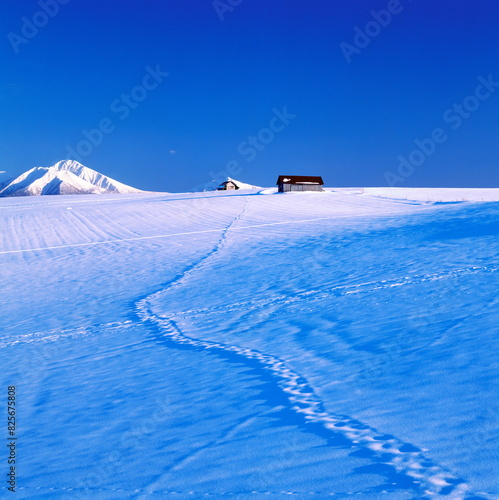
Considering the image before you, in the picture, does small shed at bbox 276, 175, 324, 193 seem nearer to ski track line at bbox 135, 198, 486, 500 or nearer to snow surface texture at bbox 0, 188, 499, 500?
snow surface texture at bbox 0, 188, 499, 500

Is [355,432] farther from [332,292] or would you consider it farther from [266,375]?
[332,292]

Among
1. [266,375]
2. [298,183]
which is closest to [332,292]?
[266,375]

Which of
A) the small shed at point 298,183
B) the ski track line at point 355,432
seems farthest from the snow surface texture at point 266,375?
the small shed at point 298,183

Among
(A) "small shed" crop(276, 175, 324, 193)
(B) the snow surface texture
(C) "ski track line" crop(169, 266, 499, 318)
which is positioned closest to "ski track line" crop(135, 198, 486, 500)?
(B) the snow surface texture

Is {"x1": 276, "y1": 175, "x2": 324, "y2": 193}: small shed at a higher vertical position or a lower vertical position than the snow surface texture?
higher

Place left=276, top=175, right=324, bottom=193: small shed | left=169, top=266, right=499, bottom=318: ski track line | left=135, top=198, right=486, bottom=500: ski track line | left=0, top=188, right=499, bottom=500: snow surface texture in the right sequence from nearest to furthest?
left=135, top=198, right=486, bottom=500: ski track line, left=0, top=188, right=499, bottom=500: snow surface texture, left=169, top=266, right=499, bottom=318: ski track line, left=276, top=175, right=324, bottom=193: small shed

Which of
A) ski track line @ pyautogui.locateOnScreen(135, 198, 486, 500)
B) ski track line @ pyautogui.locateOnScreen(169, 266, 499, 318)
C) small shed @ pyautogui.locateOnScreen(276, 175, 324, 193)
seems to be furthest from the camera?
small shed @ pyautogui.locateOnScreen(276, 175, 324, 193)

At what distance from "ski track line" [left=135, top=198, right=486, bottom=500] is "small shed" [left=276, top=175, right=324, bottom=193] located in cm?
5166

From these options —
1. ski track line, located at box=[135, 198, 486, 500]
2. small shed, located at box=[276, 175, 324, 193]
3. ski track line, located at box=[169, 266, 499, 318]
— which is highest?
small shed, located at box=[276, 175, 324, 193]

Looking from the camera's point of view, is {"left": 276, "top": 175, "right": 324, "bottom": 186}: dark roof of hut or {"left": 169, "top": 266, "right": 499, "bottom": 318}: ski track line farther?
{"left": 276, "top": 175, "right": 324, "bottom": 186}: dark roof of hut

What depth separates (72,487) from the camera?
4.71m

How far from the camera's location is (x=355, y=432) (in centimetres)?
502

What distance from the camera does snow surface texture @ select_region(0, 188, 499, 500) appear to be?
14.9 ft

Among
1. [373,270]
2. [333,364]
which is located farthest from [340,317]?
[373,270]
